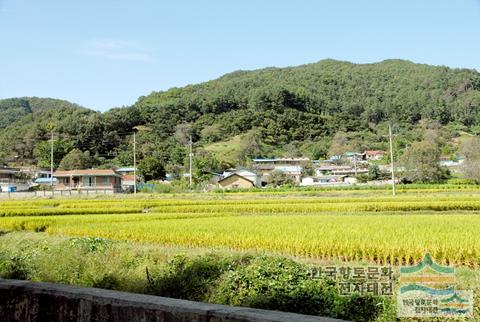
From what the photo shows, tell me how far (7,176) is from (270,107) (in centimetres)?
6540

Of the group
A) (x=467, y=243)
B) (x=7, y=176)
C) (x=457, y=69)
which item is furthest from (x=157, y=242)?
(x=457, y=69)

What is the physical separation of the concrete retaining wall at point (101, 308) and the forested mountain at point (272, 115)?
285ft

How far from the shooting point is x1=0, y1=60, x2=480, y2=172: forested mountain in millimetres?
98188

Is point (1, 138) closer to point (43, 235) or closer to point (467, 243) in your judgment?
point (43, 235)

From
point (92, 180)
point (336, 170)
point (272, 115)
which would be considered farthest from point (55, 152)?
point (272, 115)

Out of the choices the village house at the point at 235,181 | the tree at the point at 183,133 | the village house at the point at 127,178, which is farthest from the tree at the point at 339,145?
the village house at the point at 127,178

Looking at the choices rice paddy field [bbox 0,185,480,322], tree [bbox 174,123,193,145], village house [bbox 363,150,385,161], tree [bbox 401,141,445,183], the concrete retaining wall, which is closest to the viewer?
the concrete retaining wall

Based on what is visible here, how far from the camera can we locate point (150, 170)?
243 ft

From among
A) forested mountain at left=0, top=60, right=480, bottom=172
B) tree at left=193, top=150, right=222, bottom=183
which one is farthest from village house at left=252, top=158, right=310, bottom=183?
tree at left=193, top=150, right=222, bottom=183

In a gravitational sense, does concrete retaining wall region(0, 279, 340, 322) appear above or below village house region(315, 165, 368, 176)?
below

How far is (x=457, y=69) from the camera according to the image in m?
131

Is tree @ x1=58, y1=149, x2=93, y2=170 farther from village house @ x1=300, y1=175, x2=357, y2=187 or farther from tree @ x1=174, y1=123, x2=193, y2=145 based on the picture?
village house @ x1=300, y1=175, x2=357, y2=187

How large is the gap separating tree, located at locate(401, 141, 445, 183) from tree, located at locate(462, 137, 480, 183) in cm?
312

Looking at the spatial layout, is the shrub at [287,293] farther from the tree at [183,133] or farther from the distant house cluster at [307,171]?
the tree at [183,133]
